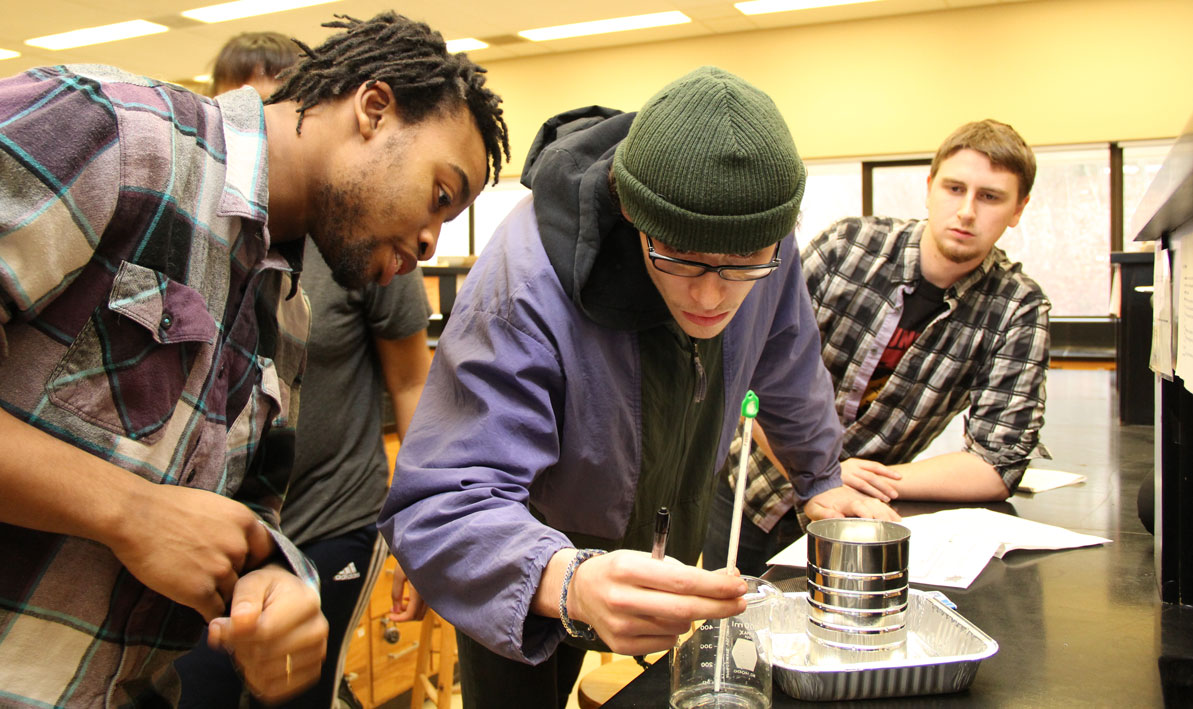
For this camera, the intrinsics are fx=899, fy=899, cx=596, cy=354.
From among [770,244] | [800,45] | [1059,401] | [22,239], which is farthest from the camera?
[800,45]

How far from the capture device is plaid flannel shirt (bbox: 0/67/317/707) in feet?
2.62

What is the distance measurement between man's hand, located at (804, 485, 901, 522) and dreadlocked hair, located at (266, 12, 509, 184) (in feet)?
2.65

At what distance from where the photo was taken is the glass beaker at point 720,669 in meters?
0.84

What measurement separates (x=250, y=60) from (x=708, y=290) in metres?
1.28

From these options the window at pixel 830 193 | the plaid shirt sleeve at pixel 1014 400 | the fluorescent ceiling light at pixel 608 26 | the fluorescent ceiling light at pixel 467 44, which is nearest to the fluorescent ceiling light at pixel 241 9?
the fluorescent ceiling light at pixel 467 44

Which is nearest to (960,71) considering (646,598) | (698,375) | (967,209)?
(967,209)

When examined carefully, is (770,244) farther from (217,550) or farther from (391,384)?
(391,384)

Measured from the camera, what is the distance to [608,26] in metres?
6.79

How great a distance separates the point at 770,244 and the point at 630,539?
0.51m

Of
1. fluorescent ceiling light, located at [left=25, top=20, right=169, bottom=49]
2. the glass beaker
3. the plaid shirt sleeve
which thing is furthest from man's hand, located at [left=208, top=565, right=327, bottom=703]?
fluorescent ceiling light, located at [left=25, top=20, right=169, bottom=49]

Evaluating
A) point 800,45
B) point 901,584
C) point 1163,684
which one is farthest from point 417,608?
point 800,45

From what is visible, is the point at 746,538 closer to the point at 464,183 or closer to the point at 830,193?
the point at 464,183

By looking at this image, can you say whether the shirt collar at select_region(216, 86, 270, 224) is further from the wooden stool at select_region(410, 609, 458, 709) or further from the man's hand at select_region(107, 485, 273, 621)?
the wooden stool at select_region(410, 609, 458, 709)

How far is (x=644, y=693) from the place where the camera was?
0.88 m
